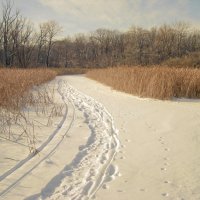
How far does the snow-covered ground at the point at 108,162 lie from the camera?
2637 millimetres

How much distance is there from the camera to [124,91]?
11.8m

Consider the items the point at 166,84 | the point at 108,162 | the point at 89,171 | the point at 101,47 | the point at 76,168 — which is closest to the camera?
the point at 89,171

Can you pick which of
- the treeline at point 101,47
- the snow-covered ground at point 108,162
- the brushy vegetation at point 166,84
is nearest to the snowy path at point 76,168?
the snow-covered ground at point 108,162

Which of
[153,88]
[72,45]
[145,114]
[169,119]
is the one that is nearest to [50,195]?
[169,119]

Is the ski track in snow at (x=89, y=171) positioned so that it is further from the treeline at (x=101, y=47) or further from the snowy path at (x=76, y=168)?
the treeline at (x=101, y=47)

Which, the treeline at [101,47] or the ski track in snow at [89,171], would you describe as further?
the treeline at [101,47]

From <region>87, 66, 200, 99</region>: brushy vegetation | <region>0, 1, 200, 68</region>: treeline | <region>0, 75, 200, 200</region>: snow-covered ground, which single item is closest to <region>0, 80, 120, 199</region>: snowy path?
<region>0, 75, 200, 200</region>: snow-covered ground

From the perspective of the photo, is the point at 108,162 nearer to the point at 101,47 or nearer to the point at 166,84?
the point at 166,84

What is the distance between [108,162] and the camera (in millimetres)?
3377

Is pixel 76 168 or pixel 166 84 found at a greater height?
pixel 166 84

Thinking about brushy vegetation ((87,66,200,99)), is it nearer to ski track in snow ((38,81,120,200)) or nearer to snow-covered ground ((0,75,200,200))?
snow-covered ground ((0,75,200,200))

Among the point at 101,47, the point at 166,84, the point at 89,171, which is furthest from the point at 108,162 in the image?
the point at 101,47

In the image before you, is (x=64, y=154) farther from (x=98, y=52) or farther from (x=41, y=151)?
(x=98, y=52)

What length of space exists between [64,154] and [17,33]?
44937mm
